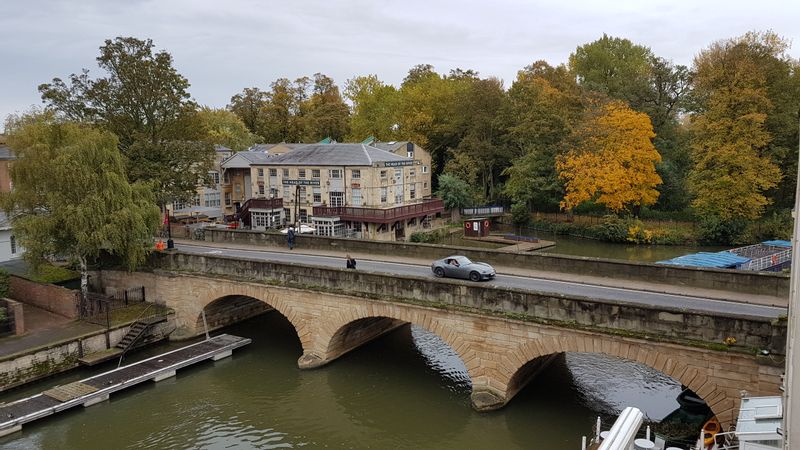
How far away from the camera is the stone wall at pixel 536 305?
53.8 ft

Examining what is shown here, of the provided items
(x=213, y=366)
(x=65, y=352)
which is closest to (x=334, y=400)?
(x=213, y=366)

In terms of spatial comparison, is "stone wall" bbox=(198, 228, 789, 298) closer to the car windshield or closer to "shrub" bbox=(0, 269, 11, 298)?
the car windshield

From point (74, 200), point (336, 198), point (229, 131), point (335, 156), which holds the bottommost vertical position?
point (336, 198)

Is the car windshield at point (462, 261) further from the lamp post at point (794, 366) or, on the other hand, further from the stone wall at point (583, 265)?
the lamp post at point (794, 366)

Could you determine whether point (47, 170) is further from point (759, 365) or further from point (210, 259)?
point (759, 365)

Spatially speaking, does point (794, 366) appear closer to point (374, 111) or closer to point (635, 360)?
point (635, 360)

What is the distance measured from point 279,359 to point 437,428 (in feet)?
31.5

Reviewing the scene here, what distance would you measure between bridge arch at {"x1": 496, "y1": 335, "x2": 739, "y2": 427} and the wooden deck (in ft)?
44.9

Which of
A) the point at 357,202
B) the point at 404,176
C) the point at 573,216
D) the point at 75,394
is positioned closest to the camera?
the point at 75,394

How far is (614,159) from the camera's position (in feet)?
173

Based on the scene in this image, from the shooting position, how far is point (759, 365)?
1588cm

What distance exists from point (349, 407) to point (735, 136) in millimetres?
40632

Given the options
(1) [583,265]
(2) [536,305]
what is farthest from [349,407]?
(1) [583,265]

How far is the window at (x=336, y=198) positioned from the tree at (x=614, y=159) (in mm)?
21228
